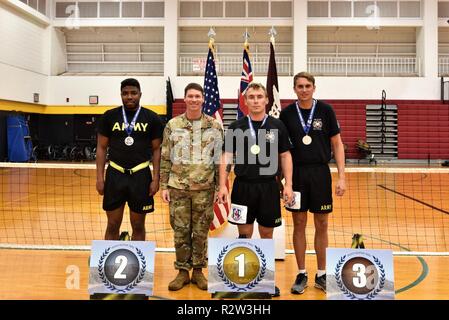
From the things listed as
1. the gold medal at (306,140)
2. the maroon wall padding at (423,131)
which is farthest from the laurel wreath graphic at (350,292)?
the maroon wall padding at (423,131)

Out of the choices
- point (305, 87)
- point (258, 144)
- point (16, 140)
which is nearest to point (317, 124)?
point (305, 87)

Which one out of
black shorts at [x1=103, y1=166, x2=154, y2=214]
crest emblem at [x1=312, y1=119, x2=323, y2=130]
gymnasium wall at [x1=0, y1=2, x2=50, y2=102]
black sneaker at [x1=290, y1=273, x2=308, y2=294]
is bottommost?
black sneaker at [x1=290, y1=273, x2=308, y2=294]

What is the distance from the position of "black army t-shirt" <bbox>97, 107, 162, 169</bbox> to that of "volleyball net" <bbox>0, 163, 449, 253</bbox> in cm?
152

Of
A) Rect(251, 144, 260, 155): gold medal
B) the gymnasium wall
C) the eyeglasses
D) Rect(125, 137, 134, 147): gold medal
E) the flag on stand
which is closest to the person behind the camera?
Rect(251, 144, 260, 155): gold medal

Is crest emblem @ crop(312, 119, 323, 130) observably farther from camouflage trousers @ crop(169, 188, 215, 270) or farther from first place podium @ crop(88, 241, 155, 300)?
first place podium @ crop(88, 241, 155, 300)

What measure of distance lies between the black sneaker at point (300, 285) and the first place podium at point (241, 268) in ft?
1.94

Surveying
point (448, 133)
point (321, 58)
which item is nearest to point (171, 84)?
point (321, 58)

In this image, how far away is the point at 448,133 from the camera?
72.0 feet

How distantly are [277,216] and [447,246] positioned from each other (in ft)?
11.4

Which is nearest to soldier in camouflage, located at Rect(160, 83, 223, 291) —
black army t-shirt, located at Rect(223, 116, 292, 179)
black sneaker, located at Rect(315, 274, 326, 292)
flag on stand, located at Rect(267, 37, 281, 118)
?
black army t-shirt, located at Rect(223, 116, 292, 179)

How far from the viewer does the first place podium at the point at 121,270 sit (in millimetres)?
3383

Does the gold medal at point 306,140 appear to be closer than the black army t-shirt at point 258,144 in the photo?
No

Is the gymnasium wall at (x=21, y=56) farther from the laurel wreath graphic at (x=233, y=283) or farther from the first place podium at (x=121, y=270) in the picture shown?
the laurel wreath graphic at (x=233, y=283)

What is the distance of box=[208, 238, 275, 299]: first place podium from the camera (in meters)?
3.38
